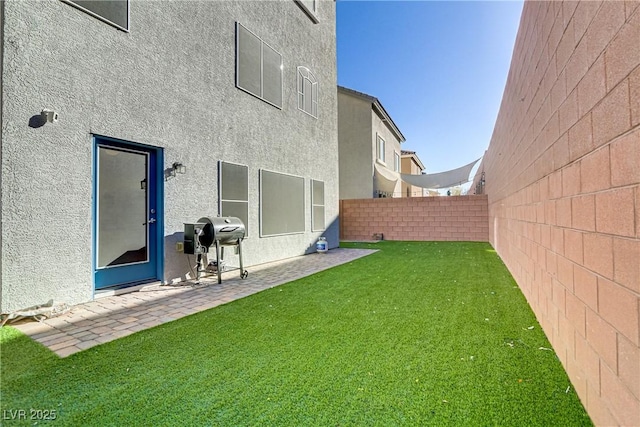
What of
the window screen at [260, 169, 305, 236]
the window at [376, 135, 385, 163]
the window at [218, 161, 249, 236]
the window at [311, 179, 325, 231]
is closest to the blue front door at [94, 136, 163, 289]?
the window at [218, 161, 249, 236]

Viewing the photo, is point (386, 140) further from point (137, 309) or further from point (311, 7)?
point (137, 309)

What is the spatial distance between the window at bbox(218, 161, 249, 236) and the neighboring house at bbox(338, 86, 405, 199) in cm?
1069

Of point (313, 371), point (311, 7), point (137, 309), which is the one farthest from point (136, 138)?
point (311, 7)

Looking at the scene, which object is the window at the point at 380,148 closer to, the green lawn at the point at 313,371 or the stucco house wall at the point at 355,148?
the stucco house wall at the point at 355,148

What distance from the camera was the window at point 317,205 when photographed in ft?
35.8

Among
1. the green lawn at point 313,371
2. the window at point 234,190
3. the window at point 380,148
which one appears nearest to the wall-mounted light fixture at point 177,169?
the window at point 234,190

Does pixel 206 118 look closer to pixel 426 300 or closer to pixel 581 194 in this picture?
pixel 426 300

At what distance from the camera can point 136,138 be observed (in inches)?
212

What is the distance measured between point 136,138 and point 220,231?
213 cm

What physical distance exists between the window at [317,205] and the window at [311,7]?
5.70m

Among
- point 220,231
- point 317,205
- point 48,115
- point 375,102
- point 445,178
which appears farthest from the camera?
point 445,178

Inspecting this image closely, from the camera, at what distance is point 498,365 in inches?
106

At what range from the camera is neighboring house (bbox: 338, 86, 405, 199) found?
57.7 feet

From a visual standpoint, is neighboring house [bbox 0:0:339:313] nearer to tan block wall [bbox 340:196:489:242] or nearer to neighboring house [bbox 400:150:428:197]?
tan block wall [bbox 340:196:489:242]
